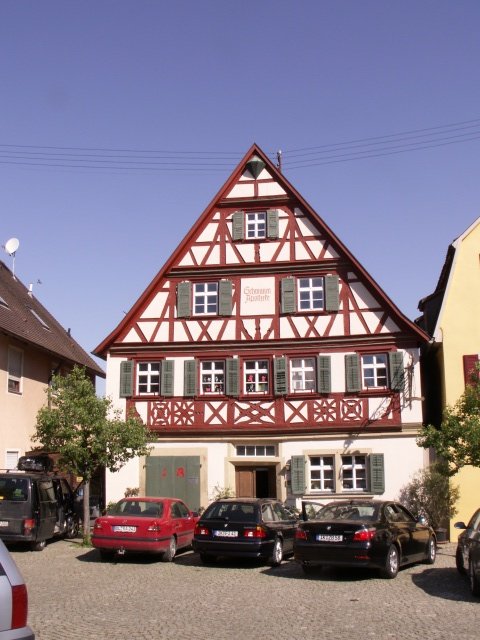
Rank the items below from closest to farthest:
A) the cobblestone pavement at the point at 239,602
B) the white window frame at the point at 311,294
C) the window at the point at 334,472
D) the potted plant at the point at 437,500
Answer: the cobblestone pavement at the point at 239,602 < the potted plant at the point at 437,500 < the window at the point at 334,472 < the white window frame at the point at 311,294

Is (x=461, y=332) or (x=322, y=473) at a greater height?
(x=461, y=332)

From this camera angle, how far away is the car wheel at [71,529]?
72.0 feet

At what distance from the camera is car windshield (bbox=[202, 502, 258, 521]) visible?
16.4m

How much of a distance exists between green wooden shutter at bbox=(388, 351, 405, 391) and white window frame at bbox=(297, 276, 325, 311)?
3.12 meters

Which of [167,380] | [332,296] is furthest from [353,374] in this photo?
[167,380]

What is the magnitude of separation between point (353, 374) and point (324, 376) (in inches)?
37.8

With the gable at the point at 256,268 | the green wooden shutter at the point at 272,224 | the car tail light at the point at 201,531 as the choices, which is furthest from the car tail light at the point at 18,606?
the green wooden shutter at the point at 272,224

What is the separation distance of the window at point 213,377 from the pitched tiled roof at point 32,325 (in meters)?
5.84

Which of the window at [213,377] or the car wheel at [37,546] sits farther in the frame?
the window at [213,377]

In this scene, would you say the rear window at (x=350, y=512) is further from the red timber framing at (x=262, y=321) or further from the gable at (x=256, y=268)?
the gable at (x=256, y=268)

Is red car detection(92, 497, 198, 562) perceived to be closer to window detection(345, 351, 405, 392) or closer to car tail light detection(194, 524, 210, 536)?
car tail light detection(194, 524, 210, 536)

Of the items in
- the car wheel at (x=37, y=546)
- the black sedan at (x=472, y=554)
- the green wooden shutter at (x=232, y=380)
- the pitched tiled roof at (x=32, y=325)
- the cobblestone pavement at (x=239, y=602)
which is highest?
the pitched tiled roof at (x=32, y=325)

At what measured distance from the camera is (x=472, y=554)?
12055mm

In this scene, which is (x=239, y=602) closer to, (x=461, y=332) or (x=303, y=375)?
(x=303, y=375)
